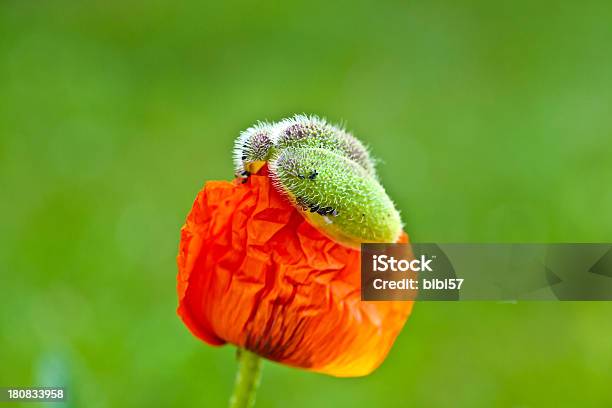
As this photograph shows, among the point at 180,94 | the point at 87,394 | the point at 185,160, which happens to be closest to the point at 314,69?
the point at 180,94

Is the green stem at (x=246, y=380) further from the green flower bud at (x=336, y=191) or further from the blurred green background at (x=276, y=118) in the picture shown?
the blurred green background at (x=276, y=118)

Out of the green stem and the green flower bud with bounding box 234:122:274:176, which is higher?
the green flower bud with bounding box 234:122:274:176

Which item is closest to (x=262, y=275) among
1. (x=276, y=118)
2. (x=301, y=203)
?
(x=301, y=203)

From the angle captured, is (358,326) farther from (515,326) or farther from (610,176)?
(610,176)

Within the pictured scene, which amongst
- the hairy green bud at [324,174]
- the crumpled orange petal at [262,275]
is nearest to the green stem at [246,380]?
the crumpled orange petal at [262,275]

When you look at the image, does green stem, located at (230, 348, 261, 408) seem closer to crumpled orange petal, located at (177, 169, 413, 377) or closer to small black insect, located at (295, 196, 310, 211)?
crumpled orange petal, located at (177, 169, 413, 377)

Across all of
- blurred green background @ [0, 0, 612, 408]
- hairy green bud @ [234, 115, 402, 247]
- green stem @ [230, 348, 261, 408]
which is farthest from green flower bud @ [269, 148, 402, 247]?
blurred green background @ [0, 0, 612, 408]
